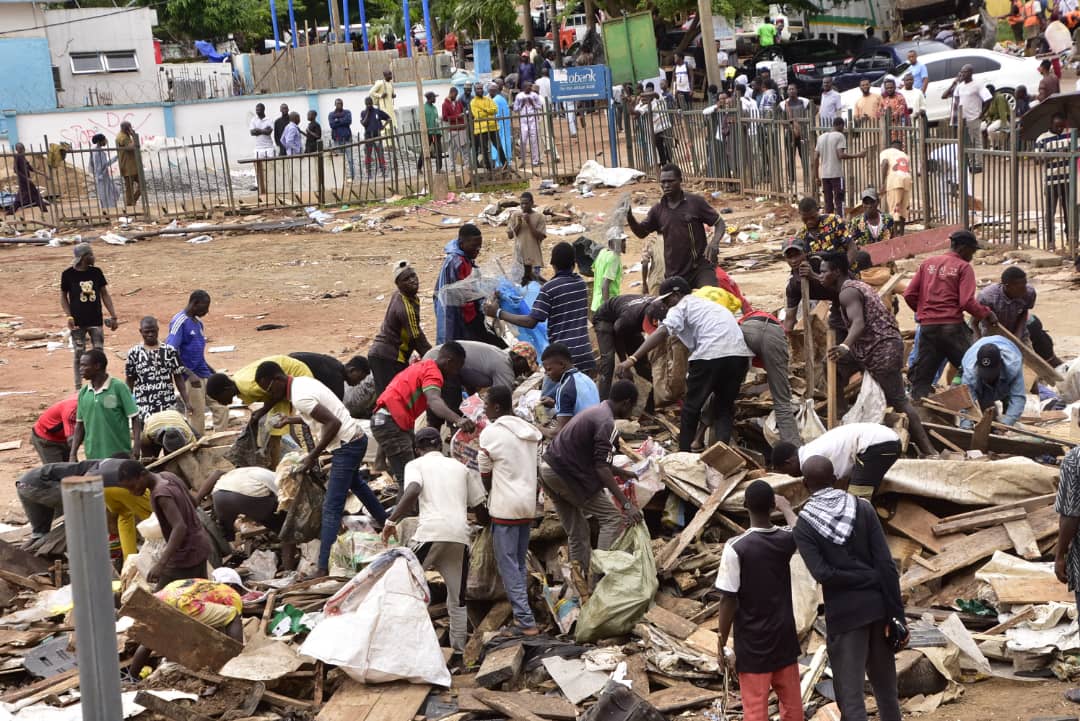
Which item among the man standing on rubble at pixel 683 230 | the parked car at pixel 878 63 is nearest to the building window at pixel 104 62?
the parked car at pixel 878 63

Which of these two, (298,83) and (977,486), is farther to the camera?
(298,83)

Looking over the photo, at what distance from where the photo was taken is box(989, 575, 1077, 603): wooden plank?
7148mm

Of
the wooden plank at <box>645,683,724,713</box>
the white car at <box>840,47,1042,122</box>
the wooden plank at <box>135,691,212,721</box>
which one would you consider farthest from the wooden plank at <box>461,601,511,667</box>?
the white car at <box>840,47,1042,122</box>

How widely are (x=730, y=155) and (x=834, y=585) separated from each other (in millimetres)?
17513

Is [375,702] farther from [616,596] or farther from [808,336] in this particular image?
[808,336]

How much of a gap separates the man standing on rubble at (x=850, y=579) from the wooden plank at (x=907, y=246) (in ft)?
23.8

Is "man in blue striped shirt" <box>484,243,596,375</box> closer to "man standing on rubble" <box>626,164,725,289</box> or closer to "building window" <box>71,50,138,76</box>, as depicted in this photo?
"man standing on rubble" <box>626,164,725,289</box>

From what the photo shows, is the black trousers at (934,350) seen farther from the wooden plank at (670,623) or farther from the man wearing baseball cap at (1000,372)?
the wooden plank at (670,623)

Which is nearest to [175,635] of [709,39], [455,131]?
[455,131]

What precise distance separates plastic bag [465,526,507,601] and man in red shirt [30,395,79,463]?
13.0 ft

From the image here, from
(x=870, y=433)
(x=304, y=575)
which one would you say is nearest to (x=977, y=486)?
(x=870, y=433)

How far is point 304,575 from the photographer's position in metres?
8.88

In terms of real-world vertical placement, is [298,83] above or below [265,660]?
above

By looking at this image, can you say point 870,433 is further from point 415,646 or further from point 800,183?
point 800,183
